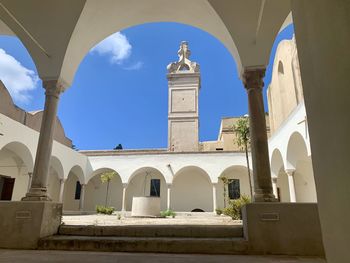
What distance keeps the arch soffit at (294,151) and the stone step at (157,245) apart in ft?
37.1

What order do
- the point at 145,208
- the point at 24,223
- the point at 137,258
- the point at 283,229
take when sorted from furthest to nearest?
the point at 145,208, the point at 24,223, the point at 283,229, the point at 137,258

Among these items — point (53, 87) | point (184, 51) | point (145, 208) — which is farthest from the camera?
point (184, 51)

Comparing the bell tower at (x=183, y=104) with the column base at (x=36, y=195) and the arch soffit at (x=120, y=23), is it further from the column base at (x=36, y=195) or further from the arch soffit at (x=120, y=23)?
the column base at (x=36, y=195)

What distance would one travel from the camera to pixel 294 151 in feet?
50.2

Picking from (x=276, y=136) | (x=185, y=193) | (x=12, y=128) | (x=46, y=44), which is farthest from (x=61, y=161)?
(x=276, y=136)

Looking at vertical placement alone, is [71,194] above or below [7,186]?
below

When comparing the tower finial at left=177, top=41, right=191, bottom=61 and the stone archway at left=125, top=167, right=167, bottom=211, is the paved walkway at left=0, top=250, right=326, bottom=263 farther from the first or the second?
the tower finial at left=177, top=41, right=191, bottom=61

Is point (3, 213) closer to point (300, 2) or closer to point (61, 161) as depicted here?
point (300, 2)

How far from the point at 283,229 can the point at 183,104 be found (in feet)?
82.5

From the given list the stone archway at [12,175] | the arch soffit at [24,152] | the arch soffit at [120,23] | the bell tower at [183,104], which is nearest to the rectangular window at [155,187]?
the bell tower at [183,104]

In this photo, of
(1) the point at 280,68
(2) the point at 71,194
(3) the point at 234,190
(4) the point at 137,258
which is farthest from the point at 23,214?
(1) the point at 280,68

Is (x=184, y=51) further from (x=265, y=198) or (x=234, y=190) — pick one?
(x=265, y=198)

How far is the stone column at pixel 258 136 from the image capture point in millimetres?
5188

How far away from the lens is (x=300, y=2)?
2.31 metres
